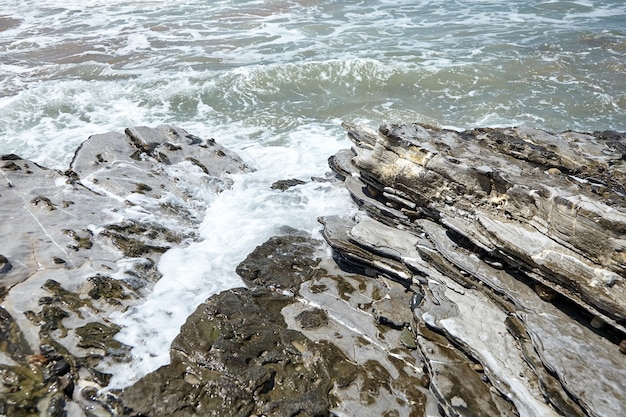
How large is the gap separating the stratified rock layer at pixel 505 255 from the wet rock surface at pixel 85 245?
131 inches

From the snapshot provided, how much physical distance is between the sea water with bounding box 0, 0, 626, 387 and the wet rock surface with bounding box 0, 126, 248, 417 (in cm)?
38

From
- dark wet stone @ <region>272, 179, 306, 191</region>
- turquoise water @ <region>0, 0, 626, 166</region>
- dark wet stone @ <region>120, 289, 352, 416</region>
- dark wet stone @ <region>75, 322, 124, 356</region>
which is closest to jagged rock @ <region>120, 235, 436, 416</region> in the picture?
dark wet stone @ <region>120, 289, 352, 416</region>

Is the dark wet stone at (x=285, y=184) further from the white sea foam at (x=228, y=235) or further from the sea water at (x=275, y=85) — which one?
the sea water at (x=275, y=85)

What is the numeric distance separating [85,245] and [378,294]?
15.5 feet

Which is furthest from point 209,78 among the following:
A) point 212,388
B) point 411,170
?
point 212,388

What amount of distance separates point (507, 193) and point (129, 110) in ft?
42.9

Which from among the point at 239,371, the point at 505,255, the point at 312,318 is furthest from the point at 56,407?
the point at 505,255

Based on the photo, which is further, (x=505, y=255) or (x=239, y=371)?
(x=505, y=255)

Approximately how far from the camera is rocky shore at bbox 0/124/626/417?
14.9 ft

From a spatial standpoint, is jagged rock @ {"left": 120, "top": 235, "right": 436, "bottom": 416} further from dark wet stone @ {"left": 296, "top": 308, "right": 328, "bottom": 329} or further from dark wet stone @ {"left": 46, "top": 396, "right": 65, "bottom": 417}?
dark wet stone @ {"left": 46, "top": 396, "right": 65, "bottom": 417}

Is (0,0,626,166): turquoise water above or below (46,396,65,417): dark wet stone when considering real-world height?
below

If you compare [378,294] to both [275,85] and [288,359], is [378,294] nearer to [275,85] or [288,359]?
[288,359]

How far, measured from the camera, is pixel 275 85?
1684cm

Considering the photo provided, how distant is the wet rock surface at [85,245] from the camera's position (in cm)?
459
